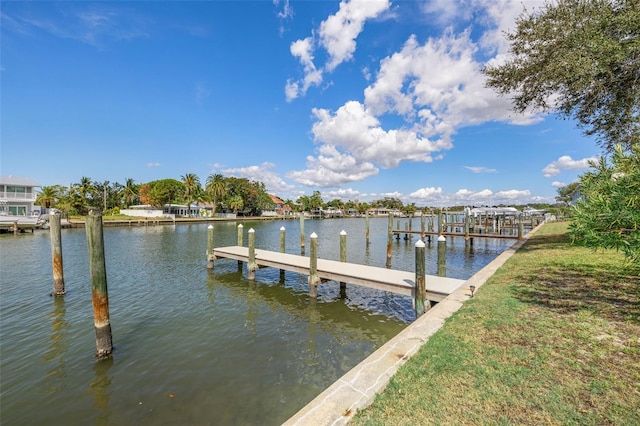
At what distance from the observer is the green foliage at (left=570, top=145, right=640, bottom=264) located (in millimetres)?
3932

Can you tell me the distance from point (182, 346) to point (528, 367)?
7.86 m

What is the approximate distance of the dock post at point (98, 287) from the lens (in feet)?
24.7

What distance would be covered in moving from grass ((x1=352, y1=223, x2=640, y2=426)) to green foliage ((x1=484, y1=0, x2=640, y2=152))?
9.06 meters

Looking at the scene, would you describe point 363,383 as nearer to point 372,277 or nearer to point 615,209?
point 615,209

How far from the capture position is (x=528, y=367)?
13.2 ft

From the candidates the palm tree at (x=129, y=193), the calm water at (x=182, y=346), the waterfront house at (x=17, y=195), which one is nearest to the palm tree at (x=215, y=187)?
the palm tree at (x=129, y=193)

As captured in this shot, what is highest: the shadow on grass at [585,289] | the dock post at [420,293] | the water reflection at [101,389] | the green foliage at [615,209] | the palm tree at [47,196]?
the palm tree at [47,196]

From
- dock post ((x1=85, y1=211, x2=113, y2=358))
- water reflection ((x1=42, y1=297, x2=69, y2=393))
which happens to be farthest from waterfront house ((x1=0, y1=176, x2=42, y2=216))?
dock post ((x1=85, y1=211, x2=113, y2=358))

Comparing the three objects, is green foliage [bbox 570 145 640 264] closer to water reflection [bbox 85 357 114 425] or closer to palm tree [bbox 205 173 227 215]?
water reflection [bbox 85 357 114 425]

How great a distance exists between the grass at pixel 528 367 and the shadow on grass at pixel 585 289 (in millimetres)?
29

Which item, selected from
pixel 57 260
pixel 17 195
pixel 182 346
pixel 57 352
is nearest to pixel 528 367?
pixel 182 346

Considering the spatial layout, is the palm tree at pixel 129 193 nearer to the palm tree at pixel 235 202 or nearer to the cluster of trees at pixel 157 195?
the cluster of trees at pixel 157 195

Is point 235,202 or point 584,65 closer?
point 584,65

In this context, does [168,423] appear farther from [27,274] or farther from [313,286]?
[27,274]
